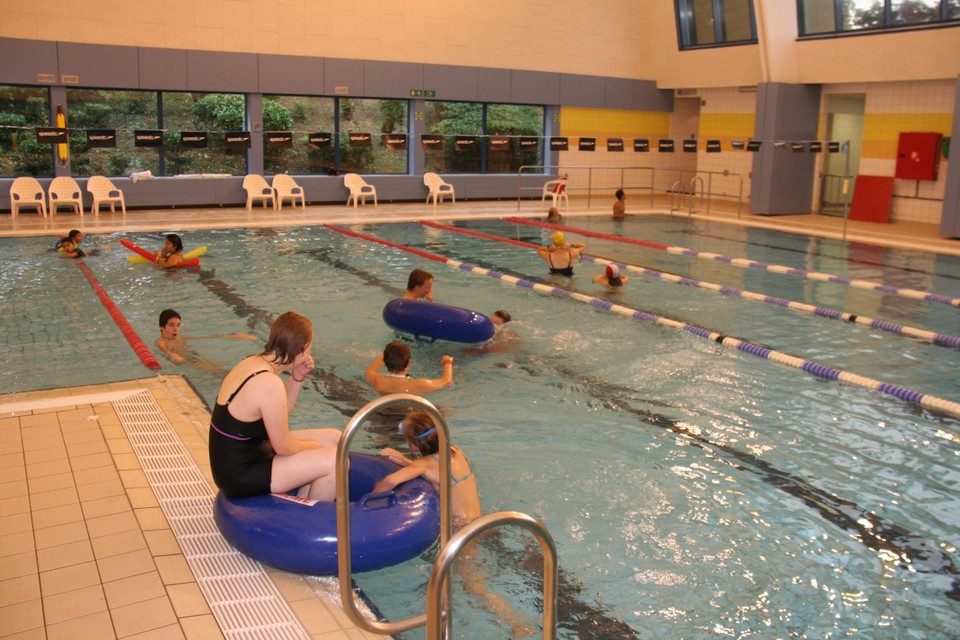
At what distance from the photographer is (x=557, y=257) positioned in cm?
1044

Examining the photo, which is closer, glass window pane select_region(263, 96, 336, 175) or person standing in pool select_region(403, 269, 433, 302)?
person standing in pool select_region(403, 269, 433, 302)

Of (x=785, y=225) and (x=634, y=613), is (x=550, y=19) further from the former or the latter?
(x=634, y=613)

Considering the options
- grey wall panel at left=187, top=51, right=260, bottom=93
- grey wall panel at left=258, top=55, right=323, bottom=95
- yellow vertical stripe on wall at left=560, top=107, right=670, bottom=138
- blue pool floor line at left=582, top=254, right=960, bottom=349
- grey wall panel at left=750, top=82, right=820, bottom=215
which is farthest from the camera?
yellow vertical stripe on wall at left=560, top=107, right=670, bottom=138

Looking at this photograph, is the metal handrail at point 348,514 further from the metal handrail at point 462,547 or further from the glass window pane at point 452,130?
the glass window pane at point 452,130

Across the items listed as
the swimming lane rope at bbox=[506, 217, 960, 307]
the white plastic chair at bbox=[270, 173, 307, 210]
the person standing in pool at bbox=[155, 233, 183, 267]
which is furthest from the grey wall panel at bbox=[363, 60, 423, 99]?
the person standing in pool at bbox=[155, 233, 183, 267]

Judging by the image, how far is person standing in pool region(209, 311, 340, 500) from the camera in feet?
11.3

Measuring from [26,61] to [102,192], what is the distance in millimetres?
2540

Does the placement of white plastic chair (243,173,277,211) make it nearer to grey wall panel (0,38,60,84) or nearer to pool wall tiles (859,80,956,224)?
grey wall panel (0,38,60,84)

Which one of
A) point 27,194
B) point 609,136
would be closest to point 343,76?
point 27,194

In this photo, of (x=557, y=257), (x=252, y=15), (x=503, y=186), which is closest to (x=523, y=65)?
(x=503, y=186)

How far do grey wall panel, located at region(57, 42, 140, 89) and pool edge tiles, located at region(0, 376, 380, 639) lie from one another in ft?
38.6

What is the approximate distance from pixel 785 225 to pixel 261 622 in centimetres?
1496

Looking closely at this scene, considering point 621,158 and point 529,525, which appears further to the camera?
point 621,158

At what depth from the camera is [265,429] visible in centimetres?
356
